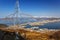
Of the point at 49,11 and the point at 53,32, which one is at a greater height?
the point at 49,11

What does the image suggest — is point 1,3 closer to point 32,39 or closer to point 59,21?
point 32,39

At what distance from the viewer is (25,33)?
2424 mm

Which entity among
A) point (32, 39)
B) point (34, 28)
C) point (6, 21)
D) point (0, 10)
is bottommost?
point (32, 39)

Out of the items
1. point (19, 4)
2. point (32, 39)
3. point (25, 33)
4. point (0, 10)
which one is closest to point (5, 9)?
point (0, 10)

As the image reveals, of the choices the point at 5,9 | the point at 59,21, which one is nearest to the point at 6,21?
the point at 5,9

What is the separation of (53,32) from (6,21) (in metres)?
0.89

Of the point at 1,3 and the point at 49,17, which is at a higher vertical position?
the point at 1,3

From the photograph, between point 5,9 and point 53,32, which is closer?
point 53,32

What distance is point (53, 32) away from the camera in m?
2.35

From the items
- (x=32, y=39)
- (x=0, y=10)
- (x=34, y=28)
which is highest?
(x=0, y=10)

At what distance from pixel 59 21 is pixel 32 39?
60 centimetres

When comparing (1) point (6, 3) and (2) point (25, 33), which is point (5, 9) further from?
(2) point (25, 33)

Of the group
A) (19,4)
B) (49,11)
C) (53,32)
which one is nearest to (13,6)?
(19,4)

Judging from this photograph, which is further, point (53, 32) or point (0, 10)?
point (0, 10)
